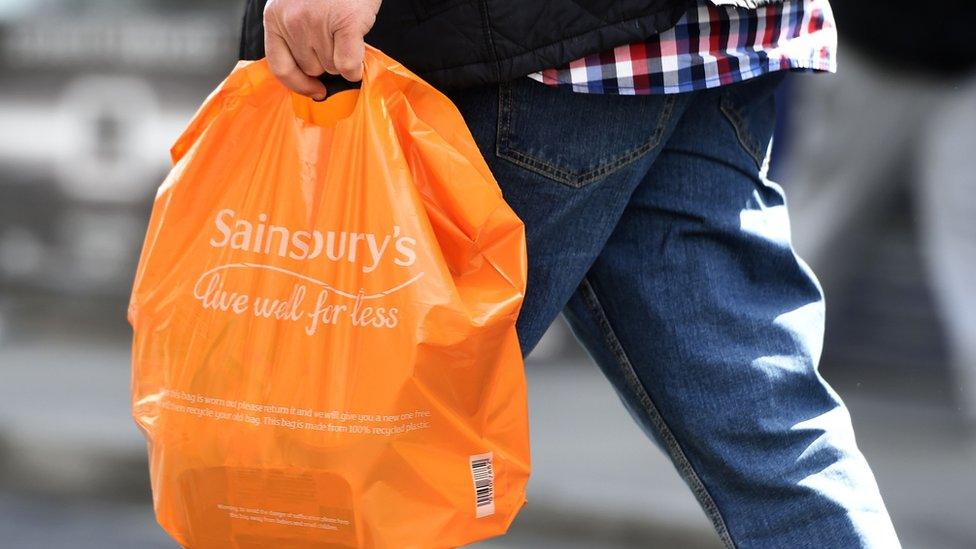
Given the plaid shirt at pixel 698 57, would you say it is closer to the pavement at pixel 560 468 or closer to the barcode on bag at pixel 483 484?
the barcode on bag at pixel 483 484

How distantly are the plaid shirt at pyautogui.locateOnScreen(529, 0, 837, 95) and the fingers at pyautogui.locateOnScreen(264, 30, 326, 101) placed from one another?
0.77 feet

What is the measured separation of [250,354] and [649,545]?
6.33 ft

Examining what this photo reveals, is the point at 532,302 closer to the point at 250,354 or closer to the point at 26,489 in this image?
the point at 250,354

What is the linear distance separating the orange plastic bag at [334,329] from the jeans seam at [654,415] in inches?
6.8

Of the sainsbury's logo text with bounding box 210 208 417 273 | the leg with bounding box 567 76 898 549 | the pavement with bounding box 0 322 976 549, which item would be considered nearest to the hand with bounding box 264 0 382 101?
the sainsbury's logo text with bounding box 210 208 417 273

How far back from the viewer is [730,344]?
1351 mm

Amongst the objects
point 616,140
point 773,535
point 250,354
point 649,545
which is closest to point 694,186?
point 616,140

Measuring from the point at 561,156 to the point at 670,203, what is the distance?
0.16 meters

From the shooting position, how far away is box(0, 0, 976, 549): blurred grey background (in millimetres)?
3199

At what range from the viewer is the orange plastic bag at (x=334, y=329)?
1194mm

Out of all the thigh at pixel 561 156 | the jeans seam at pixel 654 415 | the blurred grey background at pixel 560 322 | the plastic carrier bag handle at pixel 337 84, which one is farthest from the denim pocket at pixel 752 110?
the blurred grey background at pixel 560 322

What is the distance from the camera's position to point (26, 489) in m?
3.24

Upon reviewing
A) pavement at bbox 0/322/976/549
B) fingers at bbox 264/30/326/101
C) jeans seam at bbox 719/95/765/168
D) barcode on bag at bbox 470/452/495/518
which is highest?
fingers at bbox 264/30/326/101

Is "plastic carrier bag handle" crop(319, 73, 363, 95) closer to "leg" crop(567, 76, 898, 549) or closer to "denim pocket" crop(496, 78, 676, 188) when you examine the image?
"denim pocket" crop(496, 78, 676, 188)
